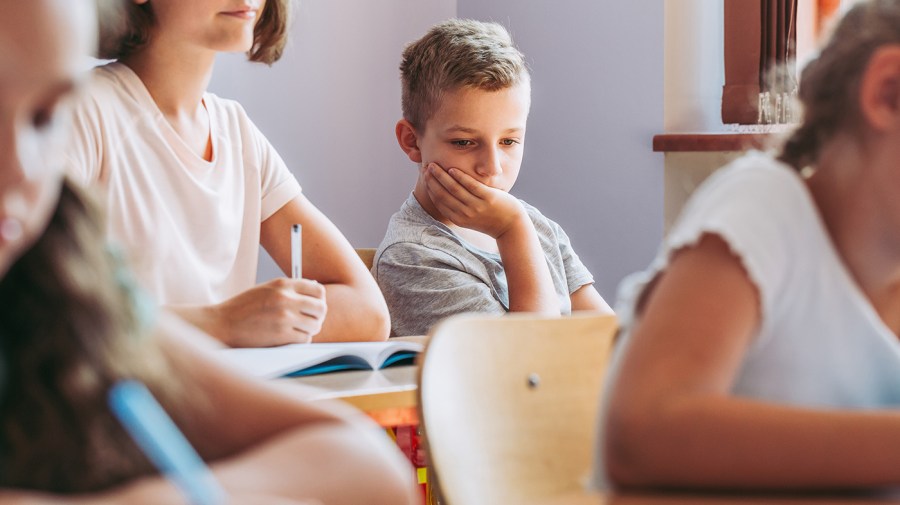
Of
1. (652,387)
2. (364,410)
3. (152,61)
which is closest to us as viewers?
(652,387)

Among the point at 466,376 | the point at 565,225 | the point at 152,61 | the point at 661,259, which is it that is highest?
the point at 152,61

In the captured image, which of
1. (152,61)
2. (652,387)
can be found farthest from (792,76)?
(652,387)

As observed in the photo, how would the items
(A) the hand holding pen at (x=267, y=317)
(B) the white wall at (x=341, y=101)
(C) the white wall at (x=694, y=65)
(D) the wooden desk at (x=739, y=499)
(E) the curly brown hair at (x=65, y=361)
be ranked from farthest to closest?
(C) the white wall at (x=694, y=65)
(B) the white wall at (x=341, y=101)
(A) the hand holding pen at (x=267, y=317)
(D) the wooden desk at (x=739, y=499)
(E) the curly brown hair at (x=65, y=361)

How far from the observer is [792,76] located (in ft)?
9.78

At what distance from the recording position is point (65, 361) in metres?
0.54

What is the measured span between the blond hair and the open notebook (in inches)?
22.6

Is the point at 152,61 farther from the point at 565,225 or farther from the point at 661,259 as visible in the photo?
the point at 565,225

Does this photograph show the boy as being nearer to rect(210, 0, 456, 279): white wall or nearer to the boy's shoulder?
the boy's shoulder

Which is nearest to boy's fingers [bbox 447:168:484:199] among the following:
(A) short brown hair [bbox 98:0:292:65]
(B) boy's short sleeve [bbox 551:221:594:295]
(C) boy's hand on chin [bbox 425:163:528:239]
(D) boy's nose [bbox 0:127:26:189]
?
(C) boy's hand on chin [bbox 425:163:528:239]

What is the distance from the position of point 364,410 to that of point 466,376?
0.20 m

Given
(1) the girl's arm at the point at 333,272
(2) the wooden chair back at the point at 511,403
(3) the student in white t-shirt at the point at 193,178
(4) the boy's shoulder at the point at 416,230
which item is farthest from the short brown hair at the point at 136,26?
(2) the wooden chair back at the point at 511,403

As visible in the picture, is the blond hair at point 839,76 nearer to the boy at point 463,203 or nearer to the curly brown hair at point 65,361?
the curly brown hair at point 65,361

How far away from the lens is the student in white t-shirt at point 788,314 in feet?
2.35

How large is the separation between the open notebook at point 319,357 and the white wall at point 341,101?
137 centimetres
